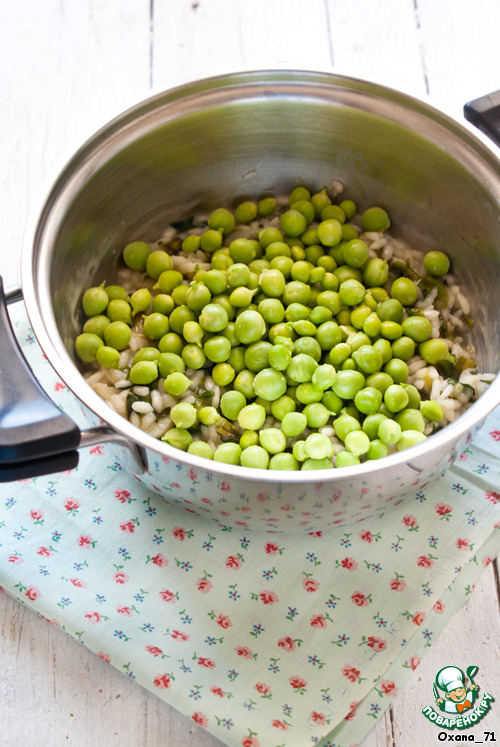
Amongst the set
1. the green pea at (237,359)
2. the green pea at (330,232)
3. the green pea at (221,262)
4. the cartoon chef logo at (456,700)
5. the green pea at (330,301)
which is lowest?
the cartoon chef logo at (456,700)

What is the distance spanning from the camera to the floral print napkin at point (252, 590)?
108cm

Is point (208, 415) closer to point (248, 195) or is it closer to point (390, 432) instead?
point (390, 432)

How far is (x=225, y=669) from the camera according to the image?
3.59 ft

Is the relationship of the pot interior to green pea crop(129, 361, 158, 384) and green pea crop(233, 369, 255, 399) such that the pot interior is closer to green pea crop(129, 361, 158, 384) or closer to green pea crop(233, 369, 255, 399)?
green pea crop(129, 361, 158, 384)

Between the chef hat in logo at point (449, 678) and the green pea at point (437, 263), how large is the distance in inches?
29.5

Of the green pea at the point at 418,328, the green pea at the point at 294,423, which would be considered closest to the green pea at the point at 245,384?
the green pea at the point at 294,423

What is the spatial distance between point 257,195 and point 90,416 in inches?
28.5

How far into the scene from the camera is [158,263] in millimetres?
1392

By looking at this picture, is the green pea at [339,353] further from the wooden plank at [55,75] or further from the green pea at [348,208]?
the wooden plank at [55,75]

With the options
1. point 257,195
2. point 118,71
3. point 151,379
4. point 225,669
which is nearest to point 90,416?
point 151,379

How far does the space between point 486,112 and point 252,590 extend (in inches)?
36.1

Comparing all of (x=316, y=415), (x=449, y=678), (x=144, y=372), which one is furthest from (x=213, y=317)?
(x=449, y=678)

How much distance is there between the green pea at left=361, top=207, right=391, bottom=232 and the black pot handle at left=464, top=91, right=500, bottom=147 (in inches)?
11.7

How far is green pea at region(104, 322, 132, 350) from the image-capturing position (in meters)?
1.27
